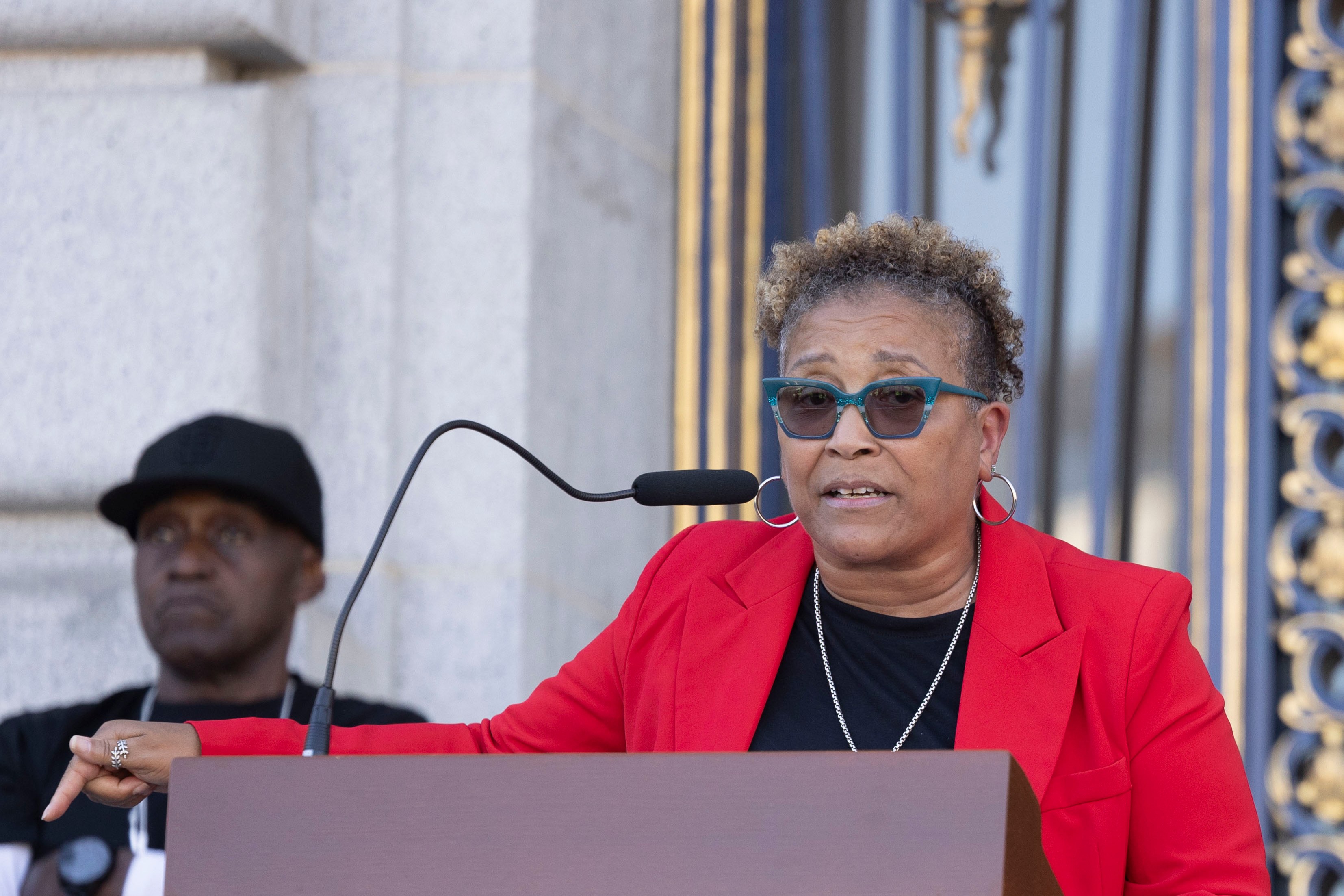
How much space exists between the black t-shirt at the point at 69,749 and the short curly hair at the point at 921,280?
4.43ft

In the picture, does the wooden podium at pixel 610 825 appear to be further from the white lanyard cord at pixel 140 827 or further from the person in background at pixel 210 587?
the person in background at pixel 210 587

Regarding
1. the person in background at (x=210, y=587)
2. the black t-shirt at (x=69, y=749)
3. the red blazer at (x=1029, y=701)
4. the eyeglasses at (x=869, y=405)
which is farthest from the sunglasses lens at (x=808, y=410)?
the person in background at (x=210, y=587)

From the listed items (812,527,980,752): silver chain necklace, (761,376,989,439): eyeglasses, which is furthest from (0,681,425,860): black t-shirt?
(761,376,989,439): eyeglasses

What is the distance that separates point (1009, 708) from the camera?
2127mm

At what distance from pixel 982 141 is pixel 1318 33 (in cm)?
80

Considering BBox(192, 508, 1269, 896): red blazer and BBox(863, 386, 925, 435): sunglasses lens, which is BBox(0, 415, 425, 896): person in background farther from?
BBox(863, 386, 925, 435): sunglasses lens

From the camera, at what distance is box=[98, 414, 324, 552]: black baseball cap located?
11.7ft

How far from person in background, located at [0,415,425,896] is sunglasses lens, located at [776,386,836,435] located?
5.11 ft

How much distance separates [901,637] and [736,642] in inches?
8.9

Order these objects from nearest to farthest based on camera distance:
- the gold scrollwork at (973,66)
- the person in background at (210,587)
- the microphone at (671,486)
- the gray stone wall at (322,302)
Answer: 1. the microphone at (671,486)
2. the person in background at (210,587)
3. the gray stone wall at (322,302)
4. the gold scrollwork at (973,66)

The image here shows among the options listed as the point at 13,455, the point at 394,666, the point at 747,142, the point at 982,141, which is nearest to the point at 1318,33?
the point at 982,141

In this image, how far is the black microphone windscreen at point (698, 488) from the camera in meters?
2.22

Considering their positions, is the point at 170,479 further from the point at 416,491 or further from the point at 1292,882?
the point at 1292,882

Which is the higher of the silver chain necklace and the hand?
the silver chain necklace
